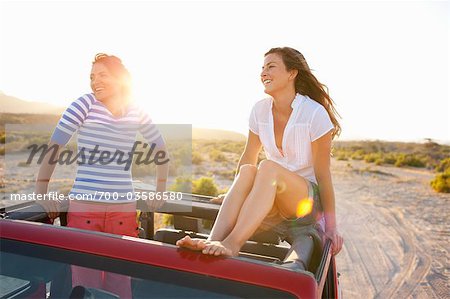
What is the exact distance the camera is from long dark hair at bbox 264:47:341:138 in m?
3.70

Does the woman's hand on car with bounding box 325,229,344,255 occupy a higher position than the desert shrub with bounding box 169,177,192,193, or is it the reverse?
the woman's hand on car with bounding box 325,229,344,255

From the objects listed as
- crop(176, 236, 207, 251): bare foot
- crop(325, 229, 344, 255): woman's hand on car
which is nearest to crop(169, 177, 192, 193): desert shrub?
crop(325, 229, 344, 255): woman's hand on car

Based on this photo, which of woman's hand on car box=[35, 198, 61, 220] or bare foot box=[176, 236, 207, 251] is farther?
woman's hand on car box=[35, 198, 61, 220]

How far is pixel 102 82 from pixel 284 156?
1.38m

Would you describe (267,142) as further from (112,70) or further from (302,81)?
(112,70)

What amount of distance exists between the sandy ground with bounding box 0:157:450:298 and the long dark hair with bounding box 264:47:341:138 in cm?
327

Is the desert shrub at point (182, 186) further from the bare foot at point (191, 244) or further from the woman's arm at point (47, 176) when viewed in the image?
the bare foot at point (191, 244)

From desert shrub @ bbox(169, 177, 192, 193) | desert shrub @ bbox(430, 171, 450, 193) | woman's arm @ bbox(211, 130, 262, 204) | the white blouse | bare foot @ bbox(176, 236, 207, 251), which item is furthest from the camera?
desert shrub @ bbox(430, 171, 450, 193)

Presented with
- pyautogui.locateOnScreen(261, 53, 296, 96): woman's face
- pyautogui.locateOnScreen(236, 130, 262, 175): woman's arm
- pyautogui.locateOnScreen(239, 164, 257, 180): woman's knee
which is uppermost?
pyautogui.locateOnScreen(261, 53, 296, 96): woman's face

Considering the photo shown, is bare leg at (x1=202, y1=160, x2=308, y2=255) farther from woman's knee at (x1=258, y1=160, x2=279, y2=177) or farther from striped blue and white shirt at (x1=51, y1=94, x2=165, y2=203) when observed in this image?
striped blue and white shirt at (x1=51, y1=94, x2=165, y2=203)

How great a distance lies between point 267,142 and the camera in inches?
145

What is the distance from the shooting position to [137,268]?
1.64m

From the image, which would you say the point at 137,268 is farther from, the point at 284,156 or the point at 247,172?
A: the point at 284,156

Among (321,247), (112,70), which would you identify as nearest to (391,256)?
(321,247)
